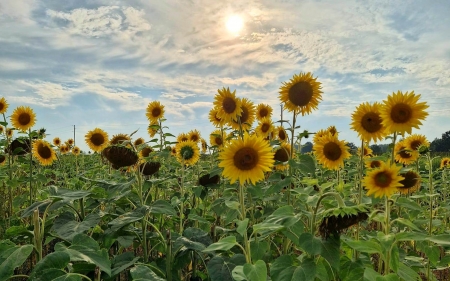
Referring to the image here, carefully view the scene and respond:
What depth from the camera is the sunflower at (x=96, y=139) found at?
5473mm

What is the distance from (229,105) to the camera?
11.0 ft

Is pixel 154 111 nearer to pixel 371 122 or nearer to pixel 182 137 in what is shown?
pixel 182 137

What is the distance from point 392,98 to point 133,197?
1.97 meters

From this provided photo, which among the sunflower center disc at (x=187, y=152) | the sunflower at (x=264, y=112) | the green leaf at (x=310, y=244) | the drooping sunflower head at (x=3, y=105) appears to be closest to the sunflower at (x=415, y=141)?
the sunflower at (x=264, y=112)

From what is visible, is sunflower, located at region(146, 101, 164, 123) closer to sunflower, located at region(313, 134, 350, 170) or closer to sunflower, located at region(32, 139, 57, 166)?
sunflower, located at region(32, 139, 57, 166)

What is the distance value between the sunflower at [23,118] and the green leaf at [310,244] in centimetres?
495

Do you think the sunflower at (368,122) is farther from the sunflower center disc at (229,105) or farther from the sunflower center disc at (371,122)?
the sunflower center disc at (229,105)

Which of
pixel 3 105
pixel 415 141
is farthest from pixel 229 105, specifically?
pixel 3 105

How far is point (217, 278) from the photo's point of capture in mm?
1934

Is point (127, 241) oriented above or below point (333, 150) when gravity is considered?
below

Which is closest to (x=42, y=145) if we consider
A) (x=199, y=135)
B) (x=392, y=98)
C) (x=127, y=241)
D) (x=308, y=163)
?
(x=199, y=135)

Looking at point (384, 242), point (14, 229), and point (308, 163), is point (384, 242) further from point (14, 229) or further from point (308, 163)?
point (14, 229)

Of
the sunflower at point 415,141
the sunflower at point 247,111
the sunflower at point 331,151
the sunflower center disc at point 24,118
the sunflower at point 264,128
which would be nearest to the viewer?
the sunflower at point 331,151

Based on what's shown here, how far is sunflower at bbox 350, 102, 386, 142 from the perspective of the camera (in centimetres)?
304
